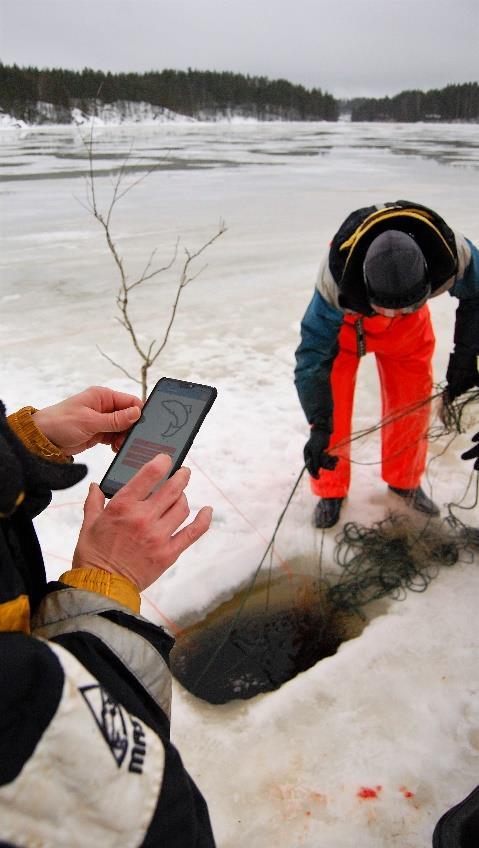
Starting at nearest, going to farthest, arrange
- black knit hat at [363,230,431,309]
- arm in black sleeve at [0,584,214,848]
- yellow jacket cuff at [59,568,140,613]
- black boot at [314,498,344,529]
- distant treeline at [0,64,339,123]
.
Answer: arm in black sleeve at [0,584,214,848] → yellow jacket cuff at [59,568,140,613] → black knit hat at [363,230,431,309] → black boot at [314,498,344,529] → distant treeline at [0,64,339,123]

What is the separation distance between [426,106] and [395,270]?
73.2 m

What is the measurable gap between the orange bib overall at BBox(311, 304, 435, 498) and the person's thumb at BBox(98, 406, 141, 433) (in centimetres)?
131

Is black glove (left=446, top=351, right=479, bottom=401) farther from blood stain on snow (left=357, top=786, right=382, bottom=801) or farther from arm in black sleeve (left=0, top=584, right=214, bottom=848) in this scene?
arm in black sleeve (left=0, top=584, right=214, bottom=848)

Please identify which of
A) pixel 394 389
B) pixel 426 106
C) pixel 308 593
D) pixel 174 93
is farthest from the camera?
pixel 426 106

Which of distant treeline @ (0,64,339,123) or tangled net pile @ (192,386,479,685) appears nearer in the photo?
tangled net pile @ (192,386,479,685)

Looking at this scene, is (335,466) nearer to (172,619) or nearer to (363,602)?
(363,602)

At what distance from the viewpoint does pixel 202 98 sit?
5788cm

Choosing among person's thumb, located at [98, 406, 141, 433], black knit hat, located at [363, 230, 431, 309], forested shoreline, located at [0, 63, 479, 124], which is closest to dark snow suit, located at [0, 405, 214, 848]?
person's thumb, located at [98, 406, 141, 433]

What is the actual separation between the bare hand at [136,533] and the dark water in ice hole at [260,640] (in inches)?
50.8

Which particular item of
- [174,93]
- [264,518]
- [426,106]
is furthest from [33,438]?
[426,106]

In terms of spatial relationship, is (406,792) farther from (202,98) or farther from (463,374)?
(202,98)

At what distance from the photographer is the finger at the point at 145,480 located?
876mm

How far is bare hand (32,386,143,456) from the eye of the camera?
1.14 meters

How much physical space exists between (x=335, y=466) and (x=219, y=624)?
0.90 meters
